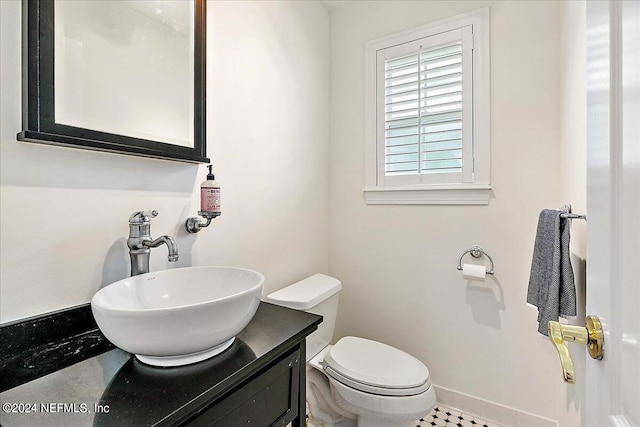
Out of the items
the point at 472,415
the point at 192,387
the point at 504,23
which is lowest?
the point at 472,415

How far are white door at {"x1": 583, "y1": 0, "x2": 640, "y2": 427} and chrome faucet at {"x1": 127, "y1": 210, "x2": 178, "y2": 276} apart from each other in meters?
1.04

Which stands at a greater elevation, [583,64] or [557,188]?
[583,64]

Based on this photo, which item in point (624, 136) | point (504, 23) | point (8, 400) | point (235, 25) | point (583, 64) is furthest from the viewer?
point (504, 23)

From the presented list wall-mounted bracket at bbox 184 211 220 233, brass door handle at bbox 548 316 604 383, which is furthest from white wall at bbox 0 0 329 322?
brass door handle at bbox 548 316 604 383

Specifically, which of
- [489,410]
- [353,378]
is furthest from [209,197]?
[489,410]

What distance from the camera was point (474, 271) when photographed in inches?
64.2

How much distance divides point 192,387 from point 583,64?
155 cm

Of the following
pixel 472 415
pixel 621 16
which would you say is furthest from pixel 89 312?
pixel 472 415

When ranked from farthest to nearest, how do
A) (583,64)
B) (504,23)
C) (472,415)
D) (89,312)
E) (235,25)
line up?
(472,415) < (504,23) < (235,25) < (583,64) < (89,312)

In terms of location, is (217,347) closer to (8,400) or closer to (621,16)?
(8,400)

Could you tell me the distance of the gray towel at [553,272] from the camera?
111 centimetres

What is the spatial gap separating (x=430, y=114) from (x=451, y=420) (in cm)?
174

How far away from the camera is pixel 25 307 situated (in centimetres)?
80

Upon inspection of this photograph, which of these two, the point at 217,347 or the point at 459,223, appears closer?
the point at 217,347
